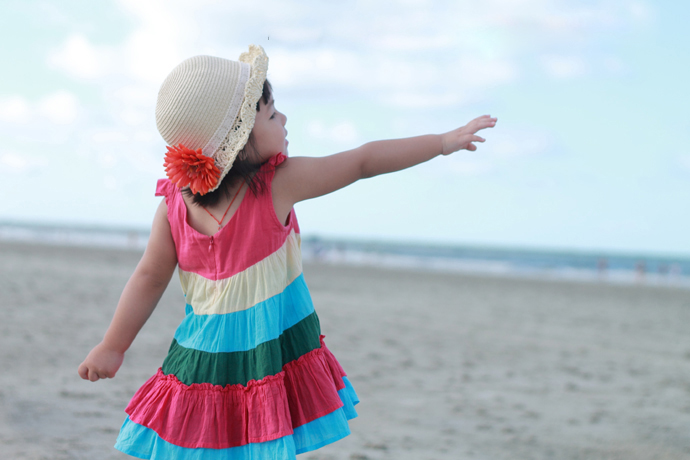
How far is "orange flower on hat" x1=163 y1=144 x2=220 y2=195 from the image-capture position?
151 cm

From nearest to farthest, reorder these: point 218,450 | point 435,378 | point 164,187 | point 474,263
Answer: point 218,450 < point 164,187 < point 435,378 < point 474,263

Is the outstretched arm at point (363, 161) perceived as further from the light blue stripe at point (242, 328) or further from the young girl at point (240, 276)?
the light blue stripe at point (242, 328)

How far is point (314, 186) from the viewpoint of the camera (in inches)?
64.0

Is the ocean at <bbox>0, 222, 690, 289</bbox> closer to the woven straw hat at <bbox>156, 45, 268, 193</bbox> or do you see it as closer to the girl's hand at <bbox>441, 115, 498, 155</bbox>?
the girl's hand at <bbox>441, 115, 498, 155</bbox>

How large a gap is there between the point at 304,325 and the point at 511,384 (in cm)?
394

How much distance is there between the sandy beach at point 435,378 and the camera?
10.9ft

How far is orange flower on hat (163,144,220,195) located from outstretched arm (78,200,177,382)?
0.68 feet

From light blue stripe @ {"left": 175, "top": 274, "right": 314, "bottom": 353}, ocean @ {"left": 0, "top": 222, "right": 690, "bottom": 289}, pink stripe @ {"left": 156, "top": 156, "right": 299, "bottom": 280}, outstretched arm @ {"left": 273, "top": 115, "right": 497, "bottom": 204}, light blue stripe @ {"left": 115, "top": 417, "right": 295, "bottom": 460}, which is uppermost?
outstretched arm @ {"left": 273, "top": 115, "right": 497, "bottom": 204}

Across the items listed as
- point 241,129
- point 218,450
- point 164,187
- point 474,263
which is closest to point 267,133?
point 241,129

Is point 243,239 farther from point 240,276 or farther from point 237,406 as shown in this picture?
point 237,406

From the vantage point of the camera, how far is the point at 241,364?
153cm

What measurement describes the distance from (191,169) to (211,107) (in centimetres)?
18

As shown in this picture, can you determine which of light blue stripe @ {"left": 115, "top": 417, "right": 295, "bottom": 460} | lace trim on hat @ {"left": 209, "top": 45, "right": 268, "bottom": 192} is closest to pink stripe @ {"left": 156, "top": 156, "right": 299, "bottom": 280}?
lace trim on hat @ {"left": 209, "top": 45, "right": 268, "bottom": 192}

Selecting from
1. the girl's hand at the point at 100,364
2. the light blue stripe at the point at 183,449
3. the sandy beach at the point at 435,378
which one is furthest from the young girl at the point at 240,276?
the sandy beach at the point at 435,378
